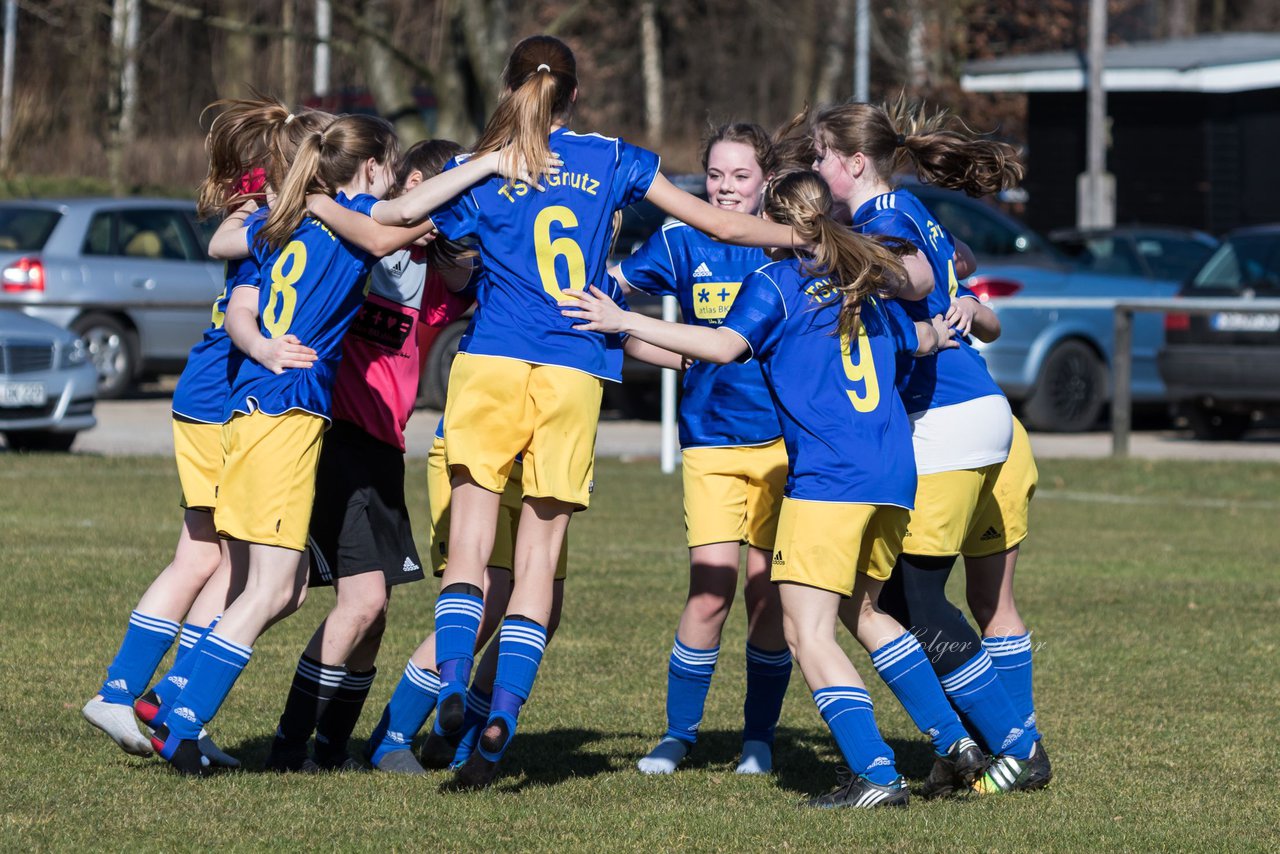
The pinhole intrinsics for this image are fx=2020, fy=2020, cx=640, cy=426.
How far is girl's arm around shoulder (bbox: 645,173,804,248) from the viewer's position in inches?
215

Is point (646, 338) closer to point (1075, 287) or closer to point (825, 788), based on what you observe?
point (825, 788)

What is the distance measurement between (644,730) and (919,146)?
84.2 inches

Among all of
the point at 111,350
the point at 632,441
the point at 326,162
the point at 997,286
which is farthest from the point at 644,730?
the point at 111,350

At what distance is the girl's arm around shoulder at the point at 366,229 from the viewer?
18.0 feet

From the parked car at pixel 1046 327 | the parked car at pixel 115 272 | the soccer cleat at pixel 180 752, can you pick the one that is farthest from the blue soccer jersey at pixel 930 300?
the parked car at pixel 115 272

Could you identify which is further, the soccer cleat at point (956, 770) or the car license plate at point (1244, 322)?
the car license plate at point (1244, 322)

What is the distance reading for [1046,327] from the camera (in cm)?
1744

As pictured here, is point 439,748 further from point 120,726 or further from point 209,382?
point 209,382

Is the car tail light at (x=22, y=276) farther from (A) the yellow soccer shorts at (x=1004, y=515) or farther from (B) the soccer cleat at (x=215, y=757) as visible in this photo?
(A) the yellow soccer shorts at (x=1004, y=515)

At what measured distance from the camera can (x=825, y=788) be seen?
5957 mm

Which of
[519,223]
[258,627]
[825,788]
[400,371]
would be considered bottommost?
[825,788]

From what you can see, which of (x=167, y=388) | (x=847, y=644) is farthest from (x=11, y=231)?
(x=847, y=644)

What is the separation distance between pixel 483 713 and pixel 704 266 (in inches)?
59.9

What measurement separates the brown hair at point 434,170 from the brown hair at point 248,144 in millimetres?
299
